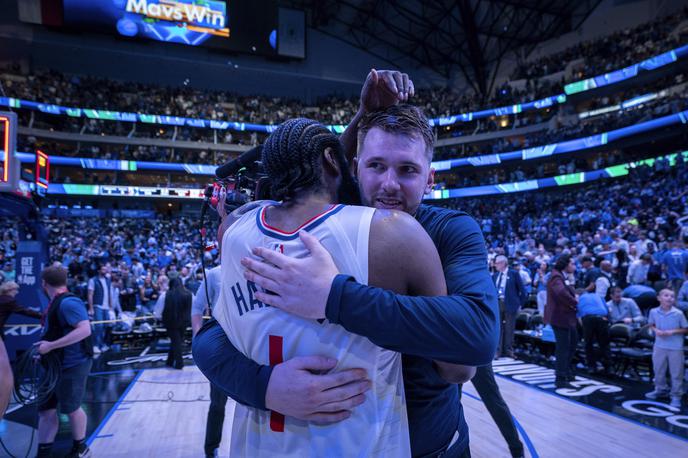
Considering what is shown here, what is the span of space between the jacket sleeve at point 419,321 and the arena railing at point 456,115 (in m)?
23.2

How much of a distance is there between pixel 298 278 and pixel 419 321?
30 centimetres

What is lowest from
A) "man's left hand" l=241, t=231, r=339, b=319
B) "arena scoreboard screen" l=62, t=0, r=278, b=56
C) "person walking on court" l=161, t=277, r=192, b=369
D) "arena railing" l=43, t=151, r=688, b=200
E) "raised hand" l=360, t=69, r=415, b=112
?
"person walking on court" l=161, t=277, r=192, b=369

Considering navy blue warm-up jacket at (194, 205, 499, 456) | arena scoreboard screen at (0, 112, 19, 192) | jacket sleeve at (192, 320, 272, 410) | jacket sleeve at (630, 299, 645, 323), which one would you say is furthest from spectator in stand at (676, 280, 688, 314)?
arena scoreboard screen at (0, 112, 19, 192)

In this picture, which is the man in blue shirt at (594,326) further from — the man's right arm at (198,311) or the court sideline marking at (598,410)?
the man's right arm at (198,311)

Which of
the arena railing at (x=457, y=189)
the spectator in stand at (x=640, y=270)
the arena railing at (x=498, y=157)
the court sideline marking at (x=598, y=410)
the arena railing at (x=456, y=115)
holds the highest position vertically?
the arena railing at (x=456, y=115)

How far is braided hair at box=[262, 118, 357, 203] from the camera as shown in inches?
45.3

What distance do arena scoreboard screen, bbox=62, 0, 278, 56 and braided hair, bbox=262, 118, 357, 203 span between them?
33.3m

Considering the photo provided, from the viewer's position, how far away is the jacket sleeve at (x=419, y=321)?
0.95 metres

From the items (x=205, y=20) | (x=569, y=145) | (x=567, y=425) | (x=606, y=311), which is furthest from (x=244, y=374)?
(x=205, y=20)

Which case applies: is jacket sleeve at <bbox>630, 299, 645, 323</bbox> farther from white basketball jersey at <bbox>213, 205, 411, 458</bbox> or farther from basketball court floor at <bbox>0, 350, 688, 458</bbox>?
white basketball jersey at <bbox>213, 205, 411, 458</bbox>

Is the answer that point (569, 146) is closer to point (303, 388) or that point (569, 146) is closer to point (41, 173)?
point (41, 173)

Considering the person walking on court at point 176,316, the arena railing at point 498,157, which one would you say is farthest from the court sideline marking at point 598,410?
the arena railing at point 498,157

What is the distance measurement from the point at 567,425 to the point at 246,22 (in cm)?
3290

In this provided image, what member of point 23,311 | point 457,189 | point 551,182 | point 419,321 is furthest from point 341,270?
point 457,189
